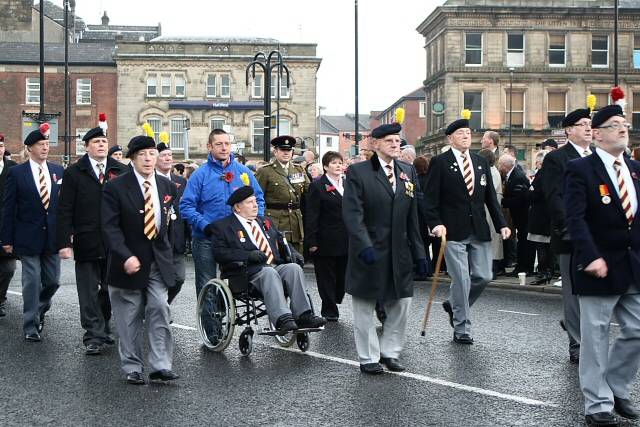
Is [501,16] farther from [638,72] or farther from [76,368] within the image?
[76,368]

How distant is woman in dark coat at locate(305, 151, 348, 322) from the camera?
12.7 m

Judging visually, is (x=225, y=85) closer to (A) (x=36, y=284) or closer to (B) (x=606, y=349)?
(A) (x=36, y=284)

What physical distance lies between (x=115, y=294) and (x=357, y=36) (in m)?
29.0

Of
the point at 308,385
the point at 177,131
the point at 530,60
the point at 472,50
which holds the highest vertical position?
the point at 472,50

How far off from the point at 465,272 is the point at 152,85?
69169 millimetres

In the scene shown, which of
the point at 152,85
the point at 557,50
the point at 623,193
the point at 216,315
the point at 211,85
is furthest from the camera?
the point at 211,85

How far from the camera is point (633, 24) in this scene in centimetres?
6819

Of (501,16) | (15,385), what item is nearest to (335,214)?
(15,385)

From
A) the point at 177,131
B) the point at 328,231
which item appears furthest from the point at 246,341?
the point at 177,131

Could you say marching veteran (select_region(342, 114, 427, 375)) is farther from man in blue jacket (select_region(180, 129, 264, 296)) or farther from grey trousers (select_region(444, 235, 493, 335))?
man in blue jacket (select_region(180, 129, 264, 296))

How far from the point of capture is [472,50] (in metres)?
67.8

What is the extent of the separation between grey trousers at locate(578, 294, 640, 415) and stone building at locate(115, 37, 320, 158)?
229 feet

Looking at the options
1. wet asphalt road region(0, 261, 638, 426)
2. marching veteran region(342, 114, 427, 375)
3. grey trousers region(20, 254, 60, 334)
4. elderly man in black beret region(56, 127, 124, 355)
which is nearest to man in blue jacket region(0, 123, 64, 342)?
grey trousers region(20, 254, 60, 334)

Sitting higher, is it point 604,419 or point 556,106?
point 556,106
